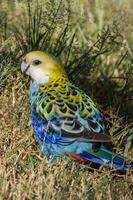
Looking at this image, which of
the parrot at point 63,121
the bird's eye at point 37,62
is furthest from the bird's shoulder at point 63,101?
the bird's eye at point 37,62

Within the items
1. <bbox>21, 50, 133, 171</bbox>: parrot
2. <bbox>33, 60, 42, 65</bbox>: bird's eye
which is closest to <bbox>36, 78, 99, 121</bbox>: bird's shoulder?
<bbox>21, 50, 133, 171</bbox>: parrot

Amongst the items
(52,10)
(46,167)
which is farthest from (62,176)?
(52,10)

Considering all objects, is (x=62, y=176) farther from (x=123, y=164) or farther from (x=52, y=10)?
(x=52, y=10)

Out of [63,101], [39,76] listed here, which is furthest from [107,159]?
[39,76]

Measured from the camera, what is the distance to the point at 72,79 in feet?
17.3

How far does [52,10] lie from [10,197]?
68.8 inches

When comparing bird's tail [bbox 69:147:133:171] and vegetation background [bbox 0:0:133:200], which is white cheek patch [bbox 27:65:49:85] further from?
bird's tail [bbox 69:147:133:171]

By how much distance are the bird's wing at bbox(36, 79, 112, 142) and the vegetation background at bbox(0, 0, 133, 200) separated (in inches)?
6.7

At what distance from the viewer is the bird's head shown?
4738 millimetres

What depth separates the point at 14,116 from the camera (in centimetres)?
464

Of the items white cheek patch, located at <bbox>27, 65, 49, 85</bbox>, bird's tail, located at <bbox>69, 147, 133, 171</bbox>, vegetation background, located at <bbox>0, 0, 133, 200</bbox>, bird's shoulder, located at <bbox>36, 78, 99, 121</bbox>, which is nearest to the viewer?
vegetation background, located at <bbox>0, 0, 133, 200</bbox>

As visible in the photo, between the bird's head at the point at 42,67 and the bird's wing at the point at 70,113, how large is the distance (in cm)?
10

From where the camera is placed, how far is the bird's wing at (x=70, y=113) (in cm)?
423

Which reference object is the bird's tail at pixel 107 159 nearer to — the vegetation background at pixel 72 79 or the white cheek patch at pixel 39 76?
the vegetation background at pixel 72 79
